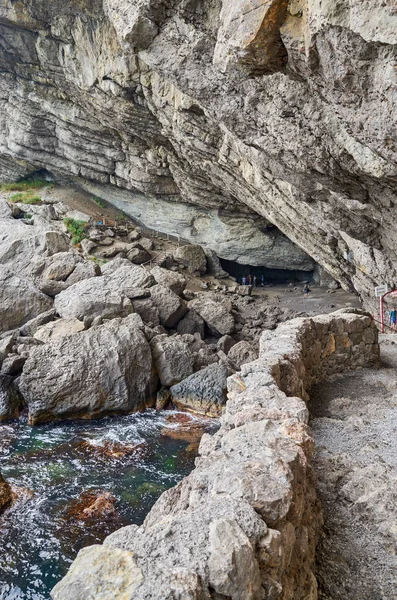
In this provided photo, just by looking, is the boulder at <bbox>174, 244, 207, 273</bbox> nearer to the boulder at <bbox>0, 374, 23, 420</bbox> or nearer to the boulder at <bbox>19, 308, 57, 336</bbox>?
the boulder at <bbox>19, 308, 57, 336</bbox>

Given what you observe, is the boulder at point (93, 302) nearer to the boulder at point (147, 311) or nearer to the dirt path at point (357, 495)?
the boulder at point (147, 311)

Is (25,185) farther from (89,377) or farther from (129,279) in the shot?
(89,377)

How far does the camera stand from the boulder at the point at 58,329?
20969 millimetres

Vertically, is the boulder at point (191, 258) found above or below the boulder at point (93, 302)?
above

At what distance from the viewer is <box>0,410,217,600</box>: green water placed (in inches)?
372

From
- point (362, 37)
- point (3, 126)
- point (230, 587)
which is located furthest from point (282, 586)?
point (3, 126)

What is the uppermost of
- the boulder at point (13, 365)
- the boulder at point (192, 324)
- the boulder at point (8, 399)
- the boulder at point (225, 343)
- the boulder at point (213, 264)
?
the boulder at point (213, 264)

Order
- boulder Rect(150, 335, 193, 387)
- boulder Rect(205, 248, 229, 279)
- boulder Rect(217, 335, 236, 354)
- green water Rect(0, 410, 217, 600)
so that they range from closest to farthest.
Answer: green water Rect(0, 410, 217, 600) < boulder Rect(150, 335, 193, 387) < boulder Rect(217, 335, 236, 354) < boulder Rect(205, 248, 229, 279)

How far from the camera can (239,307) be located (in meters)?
30.5

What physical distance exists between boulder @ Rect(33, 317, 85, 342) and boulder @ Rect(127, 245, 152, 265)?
12468mm

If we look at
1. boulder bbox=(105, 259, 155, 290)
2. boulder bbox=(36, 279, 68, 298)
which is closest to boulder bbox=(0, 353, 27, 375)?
boulder bbox=(105, 259, 155, 290)

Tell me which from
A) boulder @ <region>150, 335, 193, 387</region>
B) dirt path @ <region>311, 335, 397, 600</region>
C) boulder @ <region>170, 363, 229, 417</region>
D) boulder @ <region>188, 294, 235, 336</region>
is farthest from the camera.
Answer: boulder @ <region>188, 294, 235, 336</region>

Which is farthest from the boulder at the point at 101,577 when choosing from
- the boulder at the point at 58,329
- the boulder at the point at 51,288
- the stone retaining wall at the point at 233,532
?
the boulder at the point at 51,288

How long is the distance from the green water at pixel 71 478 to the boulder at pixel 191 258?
19186mm
